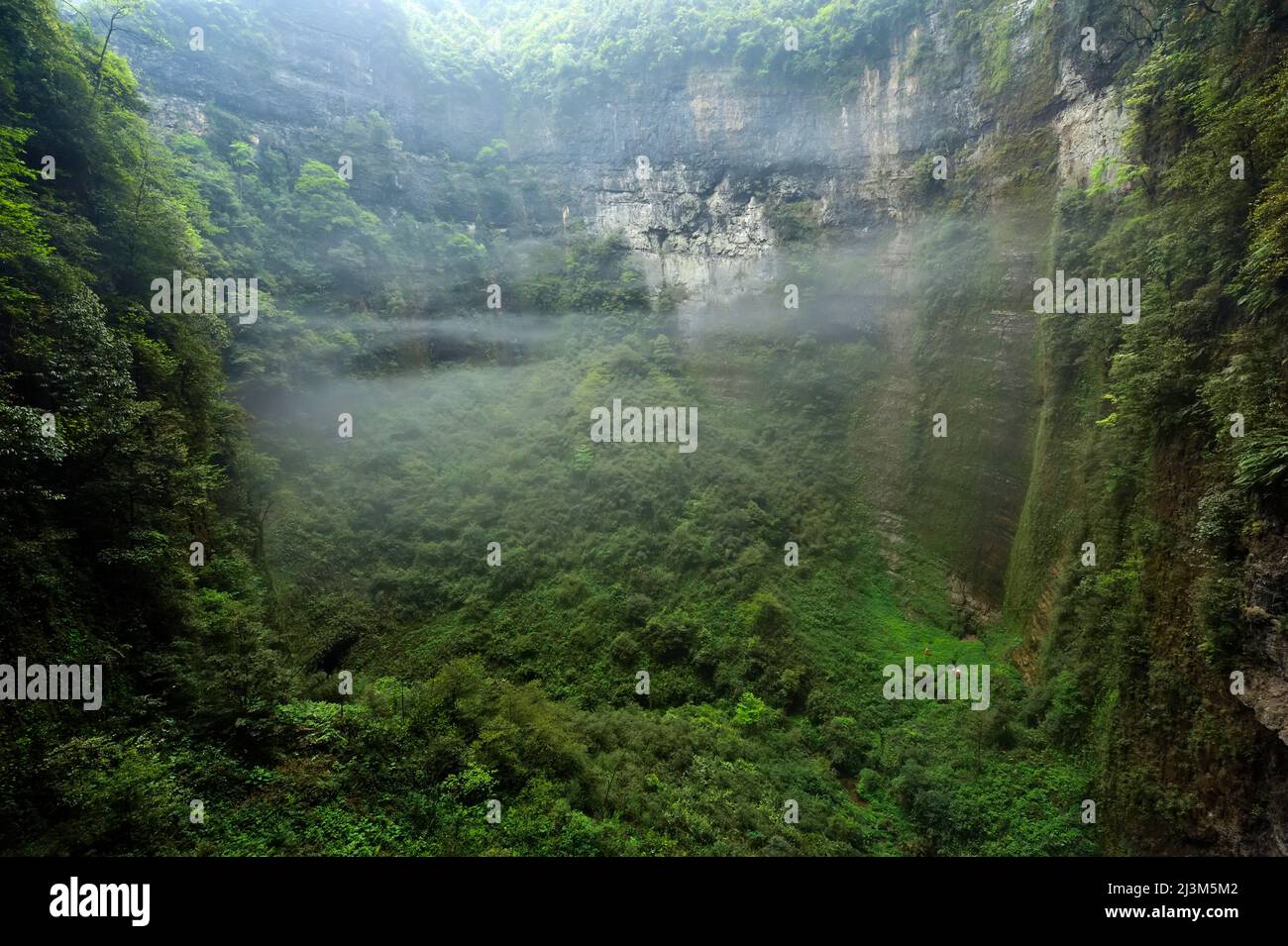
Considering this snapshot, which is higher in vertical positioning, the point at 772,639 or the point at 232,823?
the point at 772,639

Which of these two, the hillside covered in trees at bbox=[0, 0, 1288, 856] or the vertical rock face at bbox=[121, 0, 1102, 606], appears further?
the vertical rock face at bbox=[121, 0, 1102, 606]

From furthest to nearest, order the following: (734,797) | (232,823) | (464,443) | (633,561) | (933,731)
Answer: (464,443), (633,561), (933,731), (734,797), (232,823)

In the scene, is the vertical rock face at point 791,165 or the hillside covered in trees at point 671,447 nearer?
the hillside covered in trees at point 671,447

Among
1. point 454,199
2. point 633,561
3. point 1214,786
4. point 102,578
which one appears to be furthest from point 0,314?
point 454,199

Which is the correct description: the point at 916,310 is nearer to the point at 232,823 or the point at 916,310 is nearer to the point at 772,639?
the point at 772,639

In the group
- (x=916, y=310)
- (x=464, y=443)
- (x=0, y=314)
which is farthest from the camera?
(x=464, y=443)

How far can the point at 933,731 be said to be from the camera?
11.6 m

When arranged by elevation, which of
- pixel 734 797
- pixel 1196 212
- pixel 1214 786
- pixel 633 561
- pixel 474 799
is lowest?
pixel 734 797

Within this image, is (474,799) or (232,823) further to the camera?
(474,799)

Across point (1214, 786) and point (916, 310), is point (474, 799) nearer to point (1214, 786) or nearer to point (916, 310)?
point (1214, 786)

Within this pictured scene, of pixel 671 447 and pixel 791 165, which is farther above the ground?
pixel 791 165

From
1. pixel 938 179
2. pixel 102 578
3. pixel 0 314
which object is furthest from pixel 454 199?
pixel 102 578

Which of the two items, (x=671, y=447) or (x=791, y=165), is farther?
(x=791, y=165)

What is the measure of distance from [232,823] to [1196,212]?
1574 centimetres
